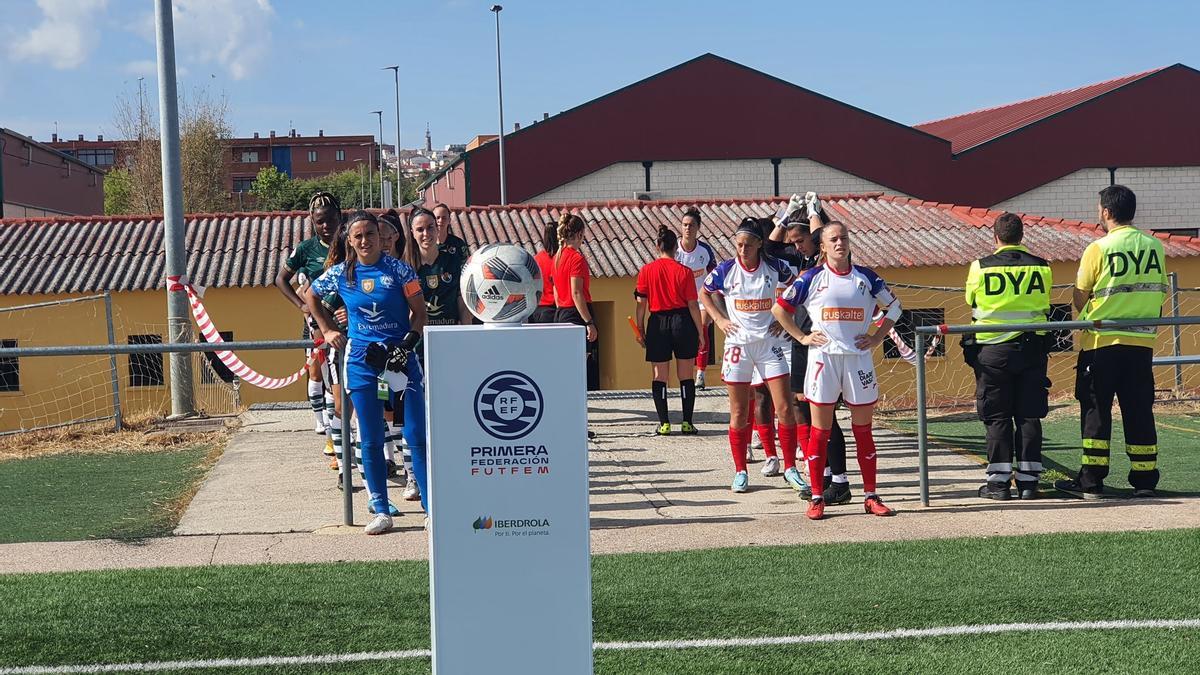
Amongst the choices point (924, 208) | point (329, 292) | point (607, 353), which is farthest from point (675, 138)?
point (329, 292)

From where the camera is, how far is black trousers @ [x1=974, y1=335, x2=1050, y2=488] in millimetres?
8320

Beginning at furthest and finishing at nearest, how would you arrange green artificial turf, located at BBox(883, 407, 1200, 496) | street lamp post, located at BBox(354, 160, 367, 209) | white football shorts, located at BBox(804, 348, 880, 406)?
street lamp post, located at BBox(354, 160, 367, 209)
green artificial turf, located at BBox(883, 407, 1200, 496)
white football shorts, located at BBox(804, 348, 880, 406)

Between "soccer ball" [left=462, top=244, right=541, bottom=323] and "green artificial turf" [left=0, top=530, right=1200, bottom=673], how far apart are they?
60.1 inches

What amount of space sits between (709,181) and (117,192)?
133 feet

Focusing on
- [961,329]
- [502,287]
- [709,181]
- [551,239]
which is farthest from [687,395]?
[709,181]

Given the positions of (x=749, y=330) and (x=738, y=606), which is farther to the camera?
(x=749, y=330)

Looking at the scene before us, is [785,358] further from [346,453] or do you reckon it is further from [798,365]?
[346,453]

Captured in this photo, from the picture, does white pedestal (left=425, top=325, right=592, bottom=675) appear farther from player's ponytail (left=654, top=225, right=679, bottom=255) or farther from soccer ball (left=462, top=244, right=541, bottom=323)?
player's ponytail (left=654, top=225, right=679, bottom=255)

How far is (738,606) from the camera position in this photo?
19.3 feet

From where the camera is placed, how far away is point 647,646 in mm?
5305

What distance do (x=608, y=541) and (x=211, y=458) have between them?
4947 millimetres

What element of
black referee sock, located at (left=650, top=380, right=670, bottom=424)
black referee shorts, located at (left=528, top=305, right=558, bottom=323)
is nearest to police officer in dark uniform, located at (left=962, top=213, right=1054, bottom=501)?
black referee sock, located at (left=650, top=380, right=670, bottom=424)

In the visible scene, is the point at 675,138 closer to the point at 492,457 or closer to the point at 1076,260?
the point at 1076,260

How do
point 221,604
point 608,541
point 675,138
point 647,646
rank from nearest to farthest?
point 647,646
point 221,604
point 608,541
point 675,138
